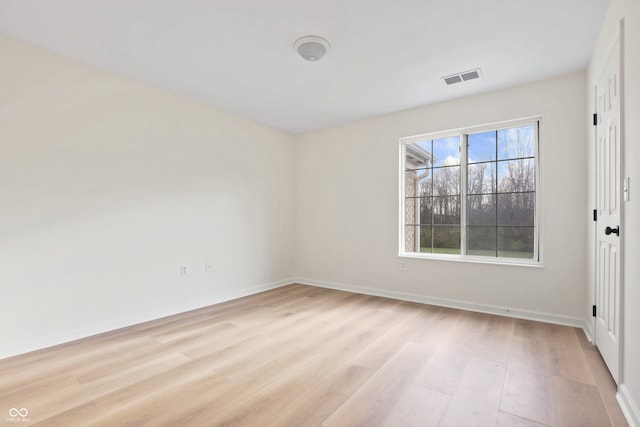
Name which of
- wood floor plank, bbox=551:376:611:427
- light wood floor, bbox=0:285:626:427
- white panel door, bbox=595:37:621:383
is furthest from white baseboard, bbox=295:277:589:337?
wood floor plank, bbox=551:376:611:427

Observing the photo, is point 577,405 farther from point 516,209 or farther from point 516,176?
point 516,176

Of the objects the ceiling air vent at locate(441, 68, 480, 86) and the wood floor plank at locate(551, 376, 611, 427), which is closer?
the wood floor plank at locate(551, 376, 611, 427)

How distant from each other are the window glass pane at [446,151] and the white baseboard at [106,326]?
10.5 ft

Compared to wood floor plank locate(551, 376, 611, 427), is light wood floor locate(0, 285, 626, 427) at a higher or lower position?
lower

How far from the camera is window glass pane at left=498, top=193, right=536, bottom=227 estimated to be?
3467 millimetres

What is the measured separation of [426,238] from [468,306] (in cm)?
97

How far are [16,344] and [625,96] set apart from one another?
462 cm

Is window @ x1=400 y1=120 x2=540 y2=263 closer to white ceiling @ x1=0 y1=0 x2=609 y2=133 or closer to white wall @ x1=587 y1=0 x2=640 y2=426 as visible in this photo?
white ceiling @ x1=0 y1=0 x2=609 y2=133

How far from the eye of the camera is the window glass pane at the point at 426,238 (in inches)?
164

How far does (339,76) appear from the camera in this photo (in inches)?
126

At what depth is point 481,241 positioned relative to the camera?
12.3ft

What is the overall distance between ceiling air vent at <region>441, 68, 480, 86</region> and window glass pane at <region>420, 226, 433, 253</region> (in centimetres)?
181
